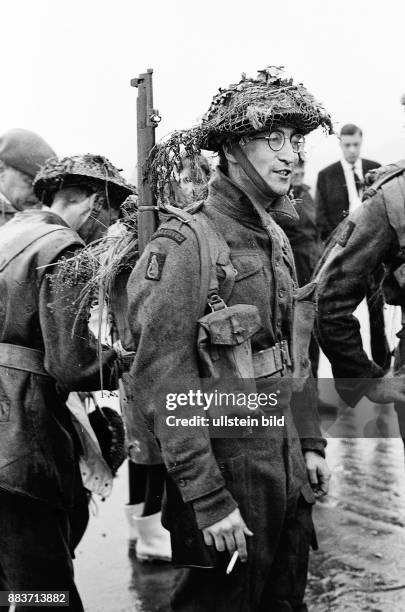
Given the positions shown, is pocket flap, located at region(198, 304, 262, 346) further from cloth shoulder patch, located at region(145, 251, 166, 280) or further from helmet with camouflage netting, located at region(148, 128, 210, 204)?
helmet with camouflage netting, located at region(148, 128, 210, 204)

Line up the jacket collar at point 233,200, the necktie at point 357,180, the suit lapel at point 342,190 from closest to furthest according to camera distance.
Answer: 1. the jacket collar at point 233,200
2. the suit lapel at point 342,190
3. the necktie at point 357,180

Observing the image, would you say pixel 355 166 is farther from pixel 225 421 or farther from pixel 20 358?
pixel 225 421

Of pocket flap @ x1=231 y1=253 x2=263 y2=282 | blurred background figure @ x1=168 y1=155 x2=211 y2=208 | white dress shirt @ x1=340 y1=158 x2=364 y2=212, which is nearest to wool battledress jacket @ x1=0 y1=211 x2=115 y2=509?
blurred background figure @ x1=168 y1=155 x2=211 y2=208

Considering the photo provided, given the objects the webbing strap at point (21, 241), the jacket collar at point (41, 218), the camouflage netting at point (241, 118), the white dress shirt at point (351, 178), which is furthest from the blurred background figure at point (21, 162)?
the white dress shirt at point (351, 178)

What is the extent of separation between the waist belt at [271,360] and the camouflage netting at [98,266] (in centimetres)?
64

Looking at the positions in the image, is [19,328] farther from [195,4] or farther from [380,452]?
[195,4]

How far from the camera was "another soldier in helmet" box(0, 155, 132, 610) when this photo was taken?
11.8 feet

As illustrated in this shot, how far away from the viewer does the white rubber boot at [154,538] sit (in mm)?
Answer: 5309

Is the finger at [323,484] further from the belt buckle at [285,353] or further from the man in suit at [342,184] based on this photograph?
the man in suit at [342,184]

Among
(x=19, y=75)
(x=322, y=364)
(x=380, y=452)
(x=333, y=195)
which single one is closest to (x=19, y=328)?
(x=380, y=452)

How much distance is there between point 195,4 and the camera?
8.48 metres

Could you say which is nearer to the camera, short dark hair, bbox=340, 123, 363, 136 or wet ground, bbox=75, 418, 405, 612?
wet ground, bbox=75, 418, 405, 612

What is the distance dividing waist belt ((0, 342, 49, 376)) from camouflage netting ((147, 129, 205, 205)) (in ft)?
2.94

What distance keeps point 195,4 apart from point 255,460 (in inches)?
253
